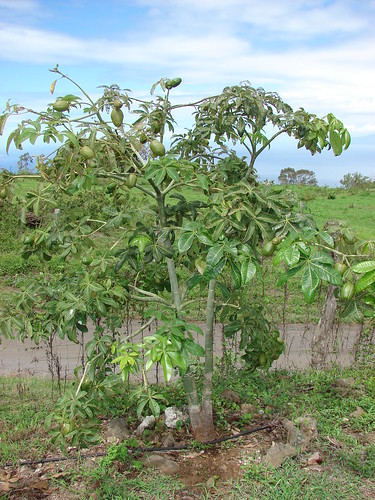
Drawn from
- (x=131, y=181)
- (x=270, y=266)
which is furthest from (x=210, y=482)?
(x=270, y=266)

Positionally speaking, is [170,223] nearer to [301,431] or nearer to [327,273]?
[327,273]

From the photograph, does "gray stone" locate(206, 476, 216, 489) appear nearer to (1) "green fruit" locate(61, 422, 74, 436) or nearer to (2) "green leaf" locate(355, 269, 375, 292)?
(1) "green fruit" locate(61, 422, 74, 436)

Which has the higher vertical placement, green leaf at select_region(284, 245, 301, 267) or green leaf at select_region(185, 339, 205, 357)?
green leaf at select_region(284, 245, 301, 267)

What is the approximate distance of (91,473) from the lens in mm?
2822

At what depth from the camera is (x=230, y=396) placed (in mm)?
3662

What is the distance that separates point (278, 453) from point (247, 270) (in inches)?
55.0

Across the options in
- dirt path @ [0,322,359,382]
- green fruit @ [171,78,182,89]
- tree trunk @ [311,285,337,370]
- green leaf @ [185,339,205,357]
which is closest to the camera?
green leaf @ [185,339,205,357]

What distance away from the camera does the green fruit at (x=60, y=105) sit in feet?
7.30

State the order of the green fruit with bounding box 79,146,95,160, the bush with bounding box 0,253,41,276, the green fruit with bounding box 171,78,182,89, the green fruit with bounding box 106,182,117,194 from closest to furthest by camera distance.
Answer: the green fruit with bounding box 79,146,95,160
the green fruit with bounding box 171,78,182,89
the green fruit with bounding box 106,182,117,194
the bush with bounding box 0,253,41,276

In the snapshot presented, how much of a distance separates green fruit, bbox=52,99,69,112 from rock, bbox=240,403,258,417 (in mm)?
2309

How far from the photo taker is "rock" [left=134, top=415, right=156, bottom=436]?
3290 millimetres

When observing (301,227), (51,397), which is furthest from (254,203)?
(51,397)

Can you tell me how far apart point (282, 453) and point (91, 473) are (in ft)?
3.55

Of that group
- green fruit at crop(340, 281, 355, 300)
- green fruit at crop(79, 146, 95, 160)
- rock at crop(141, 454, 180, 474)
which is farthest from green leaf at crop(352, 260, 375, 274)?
rock at crop(141, 454, 180, 474)
